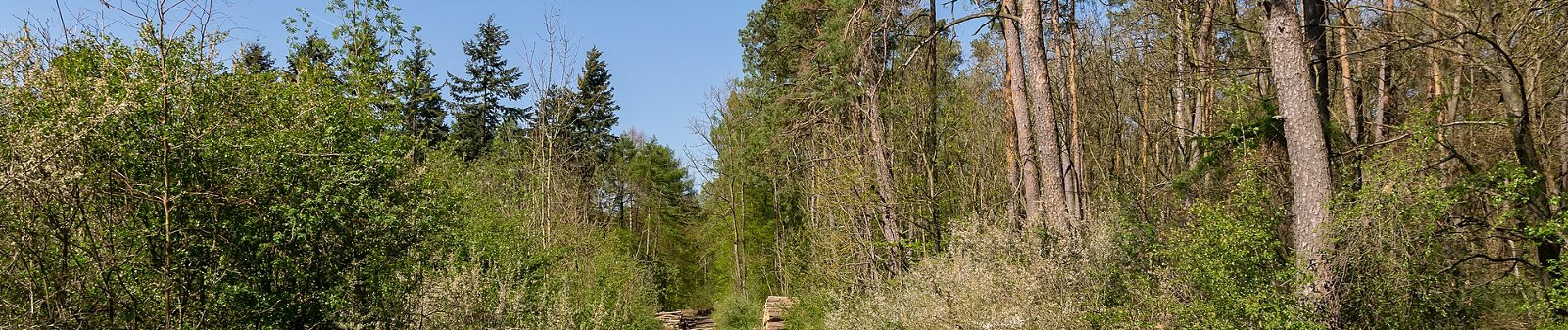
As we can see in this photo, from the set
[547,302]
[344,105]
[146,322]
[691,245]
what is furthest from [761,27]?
[691,245]

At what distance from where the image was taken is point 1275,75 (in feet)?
26.7

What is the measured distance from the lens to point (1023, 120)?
37.2ft

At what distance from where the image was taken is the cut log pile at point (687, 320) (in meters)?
28.0

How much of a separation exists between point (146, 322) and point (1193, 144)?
472 inches

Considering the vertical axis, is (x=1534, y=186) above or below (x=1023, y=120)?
below

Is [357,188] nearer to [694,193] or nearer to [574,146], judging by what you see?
[574,146]

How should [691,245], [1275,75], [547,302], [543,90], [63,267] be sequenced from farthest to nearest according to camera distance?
[691,245] < [543,90] < [547,302] < [1275,75] < [63,267]

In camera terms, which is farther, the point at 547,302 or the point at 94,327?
the point at 547,302

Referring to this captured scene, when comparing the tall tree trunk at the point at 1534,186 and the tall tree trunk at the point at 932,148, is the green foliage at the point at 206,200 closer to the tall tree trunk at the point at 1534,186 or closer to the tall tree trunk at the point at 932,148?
the tall tree trunk at the point at 932,148

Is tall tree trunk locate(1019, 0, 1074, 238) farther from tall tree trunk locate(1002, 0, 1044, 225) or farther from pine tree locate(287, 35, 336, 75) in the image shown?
pine tree locate(287, 35, 336, 75)

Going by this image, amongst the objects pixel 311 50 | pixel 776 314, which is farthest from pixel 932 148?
pixel 311 50

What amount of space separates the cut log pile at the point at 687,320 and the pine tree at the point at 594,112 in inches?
238

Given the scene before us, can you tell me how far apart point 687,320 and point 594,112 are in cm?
1025

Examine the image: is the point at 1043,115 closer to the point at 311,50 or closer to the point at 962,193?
the point at 962,193
